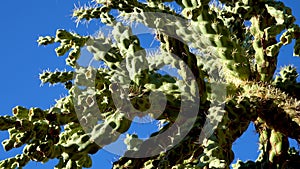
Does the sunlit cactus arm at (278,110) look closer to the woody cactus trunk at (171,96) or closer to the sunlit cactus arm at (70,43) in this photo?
the woody cactus trunk at (171,96)

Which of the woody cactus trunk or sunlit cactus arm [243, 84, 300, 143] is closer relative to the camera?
the woody cactus trunk

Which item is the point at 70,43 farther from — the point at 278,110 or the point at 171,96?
the point at 278,110

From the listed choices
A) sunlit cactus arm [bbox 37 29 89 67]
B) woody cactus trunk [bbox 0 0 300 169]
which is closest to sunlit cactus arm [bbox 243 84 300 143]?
woody cactus trunk [bbox 0 0 300 169]

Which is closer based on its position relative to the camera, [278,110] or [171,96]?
[171,96]

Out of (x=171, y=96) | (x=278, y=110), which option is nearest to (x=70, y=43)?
(x=171, y=96)

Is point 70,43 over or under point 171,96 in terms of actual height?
over

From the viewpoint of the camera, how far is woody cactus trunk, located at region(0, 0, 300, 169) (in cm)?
311

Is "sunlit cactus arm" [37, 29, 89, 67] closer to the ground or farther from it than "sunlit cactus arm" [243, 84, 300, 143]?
farther from it

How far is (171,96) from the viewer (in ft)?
11.4

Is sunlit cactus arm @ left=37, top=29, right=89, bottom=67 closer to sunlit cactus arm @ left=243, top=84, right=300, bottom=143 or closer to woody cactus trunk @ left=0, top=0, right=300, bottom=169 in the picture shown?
woody cactus trunk @ left=0, top=0, right=300, bottom=169

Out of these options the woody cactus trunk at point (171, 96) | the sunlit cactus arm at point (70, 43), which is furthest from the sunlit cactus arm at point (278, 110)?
the sunlit cactus arm at point (70, 43)

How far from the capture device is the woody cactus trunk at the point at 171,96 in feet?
10.2

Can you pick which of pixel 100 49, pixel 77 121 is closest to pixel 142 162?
pixel 77 121

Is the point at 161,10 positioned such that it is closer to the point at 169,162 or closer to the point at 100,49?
the point at 100,49
